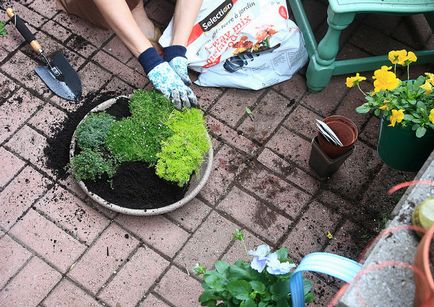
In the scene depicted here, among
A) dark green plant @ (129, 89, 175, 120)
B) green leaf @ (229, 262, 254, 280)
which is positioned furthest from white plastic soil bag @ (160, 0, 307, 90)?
green leaf @ (229, 262, 254, 280)

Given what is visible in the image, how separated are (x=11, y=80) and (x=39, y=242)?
0.88 metres

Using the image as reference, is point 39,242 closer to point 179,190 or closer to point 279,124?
point 179,190

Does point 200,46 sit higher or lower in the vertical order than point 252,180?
higher

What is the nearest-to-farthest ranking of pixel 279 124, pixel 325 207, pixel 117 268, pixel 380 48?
pixel 117 268 → pixel 325 207 → pixel 279 124 → pixel 380 48

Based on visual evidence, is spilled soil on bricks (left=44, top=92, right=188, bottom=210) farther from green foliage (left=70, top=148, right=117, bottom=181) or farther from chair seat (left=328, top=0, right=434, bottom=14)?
chair seat (left=328, top=0, right=434, bottom=14)

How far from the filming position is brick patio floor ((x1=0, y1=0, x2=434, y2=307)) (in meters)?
2.47

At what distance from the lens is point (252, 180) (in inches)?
108

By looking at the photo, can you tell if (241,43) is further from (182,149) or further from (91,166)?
(91,166)

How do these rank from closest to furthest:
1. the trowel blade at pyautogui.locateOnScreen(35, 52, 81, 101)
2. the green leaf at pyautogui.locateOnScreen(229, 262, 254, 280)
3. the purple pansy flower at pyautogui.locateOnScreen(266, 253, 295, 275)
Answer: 1. the purple pansy flower at pyautogui.locateOnScreen(266, 253, 295, 275)
2. the green leaf at pyautogui.locateOnScreen(229, 262, 254, 280)
3. the trowel blade at pyautogui.locateOnScreen(35, 52, 81, 101)

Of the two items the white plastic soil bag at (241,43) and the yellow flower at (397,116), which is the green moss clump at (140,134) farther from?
the yellow flower at (397,116)

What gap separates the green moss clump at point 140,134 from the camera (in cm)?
258

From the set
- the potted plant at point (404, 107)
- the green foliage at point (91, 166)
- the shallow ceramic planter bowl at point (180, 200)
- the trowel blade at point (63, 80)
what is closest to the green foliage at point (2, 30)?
the trowel blade at point (63, 80)

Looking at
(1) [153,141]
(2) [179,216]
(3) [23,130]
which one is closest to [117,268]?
(2) [179,216]

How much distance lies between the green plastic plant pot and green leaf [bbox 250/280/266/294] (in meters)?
1.07
